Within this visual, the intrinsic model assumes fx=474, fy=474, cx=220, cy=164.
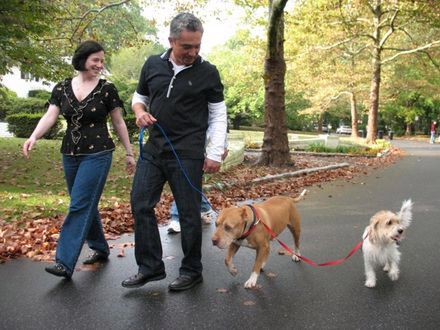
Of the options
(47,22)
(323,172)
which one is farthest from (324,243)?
(47,22)

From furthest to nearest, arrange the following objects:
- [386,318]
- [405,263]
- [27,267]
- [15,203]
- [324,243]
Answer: [15,203] < [324,243] < [405,263] < [27,267] < [386,318]

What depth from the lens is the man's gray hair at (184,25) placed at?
386 cm

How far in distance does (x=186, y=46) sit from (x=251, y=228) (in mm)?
1761

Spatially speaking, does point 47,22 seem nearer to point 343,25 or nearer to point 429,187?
point 429,187

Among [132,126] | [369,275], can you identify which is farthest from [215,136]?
[132,126]

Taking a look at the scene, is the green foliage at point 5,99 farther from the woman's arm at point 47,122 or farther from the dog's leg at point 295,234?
the dog's leg at point 295,234

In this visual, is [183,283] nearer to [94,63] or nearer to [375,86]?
[94,63]

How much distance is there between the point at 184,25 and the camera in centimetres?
386

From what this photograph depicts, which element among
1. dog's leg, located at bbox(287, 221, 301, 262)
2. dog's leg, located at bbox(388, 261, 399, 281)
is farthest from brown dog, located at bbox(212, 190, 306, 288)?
dog's leg, located at bbox(388, 261, 399, 281)

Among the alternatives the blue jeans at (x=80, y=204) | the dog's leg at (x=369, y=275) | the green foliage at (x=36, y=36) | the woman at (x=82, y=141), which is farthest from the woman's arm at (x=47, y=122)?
the green foliage at (x=36, y=36)

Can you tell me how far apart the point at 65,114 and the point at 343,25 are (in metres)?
25.5

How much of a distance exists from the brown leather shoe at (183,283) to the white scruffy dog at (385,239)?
172cm

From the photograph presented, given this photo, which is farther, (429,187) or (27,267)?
(429,187)

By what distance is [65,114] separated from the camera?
4.64 metres
